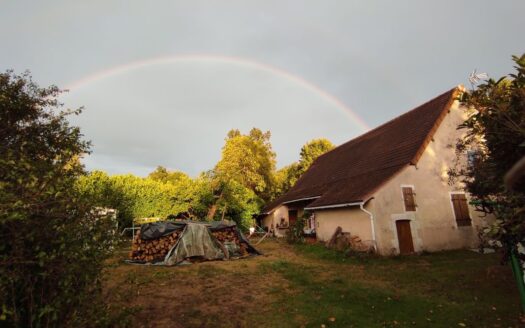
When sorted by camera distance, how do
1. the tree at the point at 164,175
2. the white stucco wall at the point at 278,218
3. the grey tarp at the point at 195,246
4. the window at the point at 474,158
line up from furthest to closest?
the tree at the point at 164,175, the white stucco wall at the point at 278,218, the grey tarp at the point at 195,246, the window at the point at 474,158

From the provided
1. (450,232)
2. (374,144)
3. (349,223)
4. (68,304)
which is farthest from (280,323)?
(374,144)

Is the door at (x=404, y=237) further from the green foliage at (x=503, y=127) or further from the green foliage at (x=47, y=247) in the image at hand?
the green foliage at (x=47, y=247)

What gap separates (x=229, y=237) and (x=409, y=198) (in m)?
9.78

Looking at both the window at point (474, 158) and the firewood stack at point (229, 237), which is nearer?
the window at point (474, 158)

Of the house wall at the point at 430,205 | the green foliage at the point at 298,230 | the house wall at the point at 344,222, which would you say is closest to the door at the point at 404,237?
the house wall at the point at 430,205

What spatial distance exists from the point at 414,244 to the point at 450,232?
2.50 metres

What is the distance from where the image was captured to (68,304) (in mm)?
2877

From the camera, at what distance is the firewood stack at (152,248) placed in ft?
46.4

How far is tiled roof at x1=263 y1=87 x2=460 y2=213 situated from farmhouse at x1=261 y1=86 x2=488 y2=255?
2.9 inches

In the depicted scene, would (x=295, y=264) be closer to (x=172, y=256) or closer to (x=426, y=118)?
(x=172, y=256)

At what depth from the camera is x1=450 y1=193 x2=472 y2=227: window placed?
15.7 meters

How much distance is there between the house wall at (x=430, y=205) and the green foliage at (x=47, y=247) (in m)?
13.3

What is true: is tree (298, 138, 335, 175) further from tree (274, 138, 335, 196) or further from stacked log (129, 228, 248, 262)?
stacked log (129, 228, 248, 262)

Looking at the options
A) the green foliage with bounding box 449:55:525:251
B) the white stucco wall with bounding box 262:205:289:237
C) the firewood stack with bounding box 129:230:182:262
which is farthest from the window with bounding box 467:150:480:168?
the white stucco wall with bounding box 262:205:289:237
